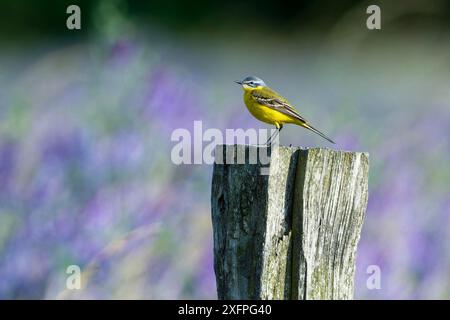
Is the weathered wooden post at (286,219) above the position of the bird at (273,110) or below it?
below

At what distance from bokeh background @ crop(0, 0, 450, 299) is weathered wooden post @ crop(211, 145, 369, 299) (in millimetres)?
1997

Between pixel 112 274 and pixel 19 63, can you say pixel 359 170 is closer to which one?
pixel 112 274

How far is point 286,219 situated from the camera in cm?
238

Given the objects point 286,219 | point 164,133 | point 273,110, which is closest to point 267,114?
point 273,110

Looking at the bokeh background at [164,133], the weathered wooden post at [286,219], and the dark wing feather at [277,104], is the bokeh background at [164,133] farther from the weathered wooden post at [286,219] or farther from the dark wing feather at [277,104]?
the weathered wooden post at [286,219]

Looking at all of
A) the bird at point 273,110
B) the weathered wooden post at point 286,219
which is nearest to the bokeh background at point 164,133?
the bird at point 273,110

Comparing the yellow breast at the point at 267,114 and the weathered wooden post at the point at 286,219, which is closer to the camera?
the weathered wooden post at the point at 286,219

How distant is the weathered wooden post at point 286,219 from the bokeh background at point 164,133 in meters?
2.00

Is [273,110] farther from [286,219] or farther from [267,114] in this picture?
[286,219]

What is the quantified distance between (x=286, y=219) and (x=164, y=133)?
265cm

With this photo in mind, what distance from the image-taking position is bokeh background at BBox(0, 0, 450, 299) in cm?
448

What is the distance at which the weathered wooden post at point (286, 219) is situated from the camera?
92.5 inches
